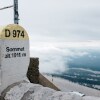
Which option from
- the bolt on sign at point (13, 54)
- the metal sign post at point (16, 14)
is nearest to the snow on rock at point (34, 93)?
the bolt on sign at point (13, 54)

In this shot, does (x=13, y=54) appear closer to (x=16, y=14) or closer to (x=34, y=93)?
(x=34, y=93)

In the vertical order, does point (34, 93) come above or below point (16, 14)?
below

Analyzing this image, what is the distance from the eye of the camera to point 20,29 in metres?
8.13

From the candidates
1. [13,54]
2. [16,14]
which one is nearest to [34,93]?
[13,54]

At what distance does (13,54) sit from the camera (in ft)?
26.4

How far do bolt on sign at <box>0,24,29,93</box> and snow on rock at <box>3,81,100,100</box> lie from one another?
0.23 metres

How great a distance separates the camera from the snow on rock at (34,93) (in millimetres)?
6676

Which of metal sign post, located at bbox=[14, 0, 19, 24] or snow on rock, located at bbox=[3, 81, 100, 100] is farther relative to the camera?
metal sign post, located at bbox=[14, 0, 19, 24]

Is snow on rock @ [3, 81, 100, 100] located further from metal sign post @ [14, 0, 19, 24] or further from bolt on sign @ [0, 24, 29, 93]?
metal sign post @ [14, 0, 19, 24]

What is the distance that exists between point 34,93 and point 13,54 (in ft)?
3.67

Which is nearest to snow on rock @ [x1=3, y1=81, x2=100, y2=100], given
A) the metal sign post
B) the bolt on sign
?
the bolt on sign

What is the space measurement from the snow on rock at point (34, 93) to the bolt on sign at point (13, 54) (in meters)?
0.23

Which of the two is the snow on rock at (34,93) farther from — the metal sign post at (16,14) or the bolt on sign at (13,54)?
the metal sign post at (16,14)

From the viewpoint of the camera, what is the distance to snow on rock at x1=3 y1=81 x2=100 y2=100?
21.9 ft
